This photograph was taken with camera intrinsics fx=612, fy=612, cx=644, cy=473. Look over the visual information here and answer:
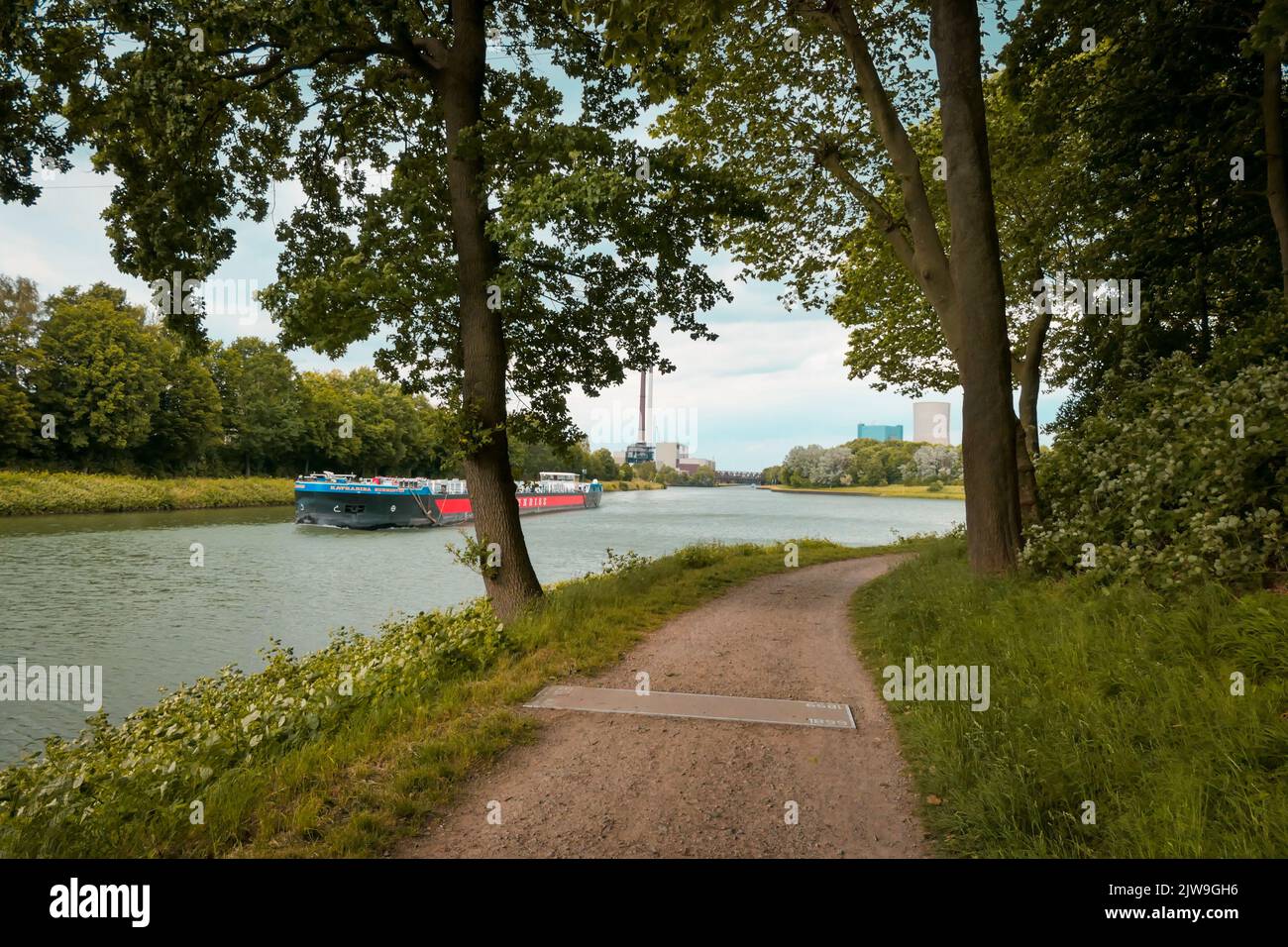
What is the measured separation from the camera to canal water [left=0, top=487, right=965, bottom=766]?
422 inches

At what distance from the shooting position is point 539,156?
7.77 meters

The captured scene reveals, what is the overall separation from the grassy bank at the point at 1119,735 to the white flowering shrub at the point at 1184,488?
1.42ft

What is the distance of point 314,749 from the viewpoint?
13.8 feet

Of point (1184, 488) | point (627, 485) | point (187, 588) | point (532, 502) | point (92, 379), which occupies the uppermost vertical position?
point (92, 379)

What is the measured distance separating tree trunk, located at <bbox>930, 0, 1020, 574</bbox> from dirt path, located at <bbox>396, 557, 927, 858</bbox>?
3.50 metres

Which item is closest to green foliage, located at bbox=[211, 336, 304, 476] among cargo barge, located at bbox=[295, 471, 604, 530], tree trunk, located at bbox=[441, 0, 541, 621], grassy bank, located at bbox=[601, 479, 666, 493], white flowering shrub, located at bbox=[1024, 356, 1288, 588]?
cargo barge, located at bbox=[295, 471, 604, 530]

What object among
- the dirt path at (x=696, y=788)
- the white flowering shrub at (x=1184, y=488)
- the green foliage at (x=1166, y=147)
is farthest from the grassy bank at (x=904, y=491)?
the dirt path at (x=696, y=788)

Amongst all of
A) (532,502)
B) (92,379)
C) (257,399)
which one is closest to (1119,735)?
(532,502)

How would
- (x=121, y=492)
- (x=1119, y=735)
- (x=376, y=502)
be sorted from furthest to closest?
(x=376, y=502), (x=121, y=492), (x=1119, y=735)

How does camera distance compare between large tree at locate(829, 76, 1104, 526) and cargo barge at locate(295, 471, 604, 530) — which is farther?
cargo barge at locate(295, 471, 604, 530)

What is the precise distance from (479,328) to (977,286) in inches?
263

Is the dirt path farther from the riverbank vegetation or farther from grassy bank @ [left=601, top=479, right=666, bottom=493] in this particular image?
grassy bank @ [left=601, top=479, right=666, bottom=493]

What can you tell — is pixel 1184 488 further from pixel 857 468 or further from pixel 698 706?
pixel 857 468

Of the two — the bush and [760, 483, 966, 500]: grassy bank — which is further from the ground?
the bush
